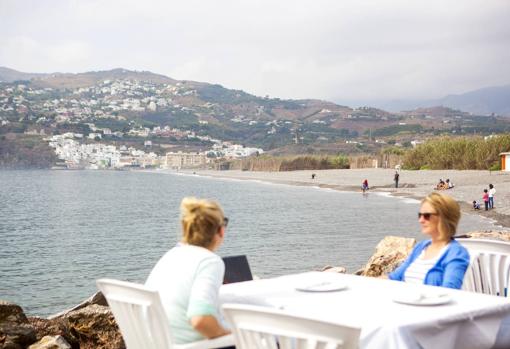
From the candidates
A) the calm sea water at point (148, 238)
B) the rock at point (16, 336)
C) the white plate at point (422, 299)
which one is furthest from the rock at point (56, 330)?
the calm sea water at point (148, 238)

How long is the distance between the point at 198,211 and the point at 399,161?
77.7 m

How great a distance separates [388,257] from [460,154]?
195 ft

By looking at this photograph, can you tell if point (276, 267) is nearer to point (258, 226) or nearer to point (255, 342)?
point (258, 226)

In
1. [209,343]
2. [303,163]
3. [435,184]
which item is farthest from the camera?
[303,163]

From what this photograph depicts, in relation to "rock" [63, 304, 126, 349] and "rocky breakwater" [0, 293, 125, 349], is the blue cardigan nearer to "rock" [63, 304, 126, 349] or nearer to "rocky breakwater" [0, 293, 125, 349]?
"rocky breakwater" [0, 293, 125, 349]

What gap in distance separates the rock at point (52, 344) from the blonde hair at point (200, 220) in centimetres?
254

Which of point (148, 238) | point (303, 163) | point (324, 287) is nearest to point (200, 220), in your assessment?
point (324, 287)

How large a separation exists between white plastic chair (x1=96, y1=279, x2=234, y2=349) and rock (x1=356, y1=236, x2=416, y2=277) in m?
6.15

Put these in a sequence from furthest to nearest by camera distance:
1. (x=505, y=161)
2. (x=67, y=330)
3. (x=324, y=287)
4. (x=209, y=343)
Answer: (x=505, y=161) → (x=67, y=330) → (x=324, y=287) → (x=209, y=343)

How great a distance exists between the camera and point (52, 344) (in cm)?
594

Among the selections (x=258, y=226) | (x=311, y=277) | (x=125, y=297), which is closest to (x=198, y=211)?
(x=125, y=297)

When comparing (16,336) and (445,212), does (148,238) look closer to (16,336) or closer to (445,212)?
(16,336)

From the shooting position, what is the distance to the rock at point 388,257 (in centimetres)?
977

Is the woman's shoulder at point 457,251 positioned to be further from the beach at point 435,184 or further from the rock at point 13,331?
the beach at point 435,184
